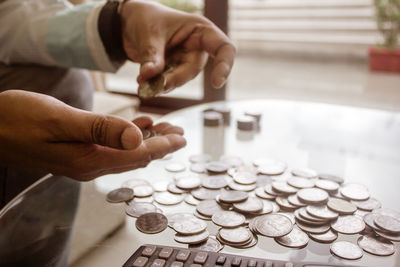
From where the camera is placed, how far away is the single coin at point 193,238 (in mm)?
497

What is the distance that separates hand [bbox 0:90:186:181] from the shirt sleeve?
443 millimetres

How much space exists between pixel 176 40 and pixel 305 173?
42 cm

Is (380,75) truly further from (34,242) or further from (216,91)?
(34,242)

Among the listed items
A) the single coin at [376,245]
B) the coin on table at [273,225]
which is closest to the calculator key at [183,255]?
the coin on table at [273,225]

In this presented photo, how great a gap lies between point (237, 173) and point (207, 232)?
0.69 ft

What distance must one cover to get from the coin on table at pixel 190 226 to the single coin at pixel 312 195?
0.57ft

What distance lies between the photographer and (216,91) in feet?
7.23

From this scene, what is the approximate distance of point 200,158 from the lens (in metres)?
0.81

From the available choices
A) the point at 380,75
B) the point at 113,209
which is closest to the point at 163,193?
the point at 113,209

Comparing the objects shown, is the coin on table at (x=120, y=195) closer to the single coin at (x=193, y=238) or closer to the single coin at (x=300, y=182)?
the single coin at (x=193, y=238)

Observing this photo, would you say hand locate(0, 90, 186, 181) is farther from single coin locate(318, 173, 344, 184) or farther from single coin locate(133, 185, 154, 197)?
single coin locate(318, 173, 344, 184)

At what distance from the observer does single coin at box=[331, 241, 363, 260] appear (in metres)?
0.47

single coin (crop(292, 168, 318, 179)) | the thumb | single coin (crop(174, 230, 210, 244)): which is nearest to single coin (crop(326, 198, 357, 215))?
single coin (crop(292, 168, 318, 179))

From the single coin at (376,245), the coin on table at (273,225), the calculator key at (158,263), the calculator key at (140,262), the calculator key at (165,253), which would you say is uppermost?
the calculator key at (165,253)
